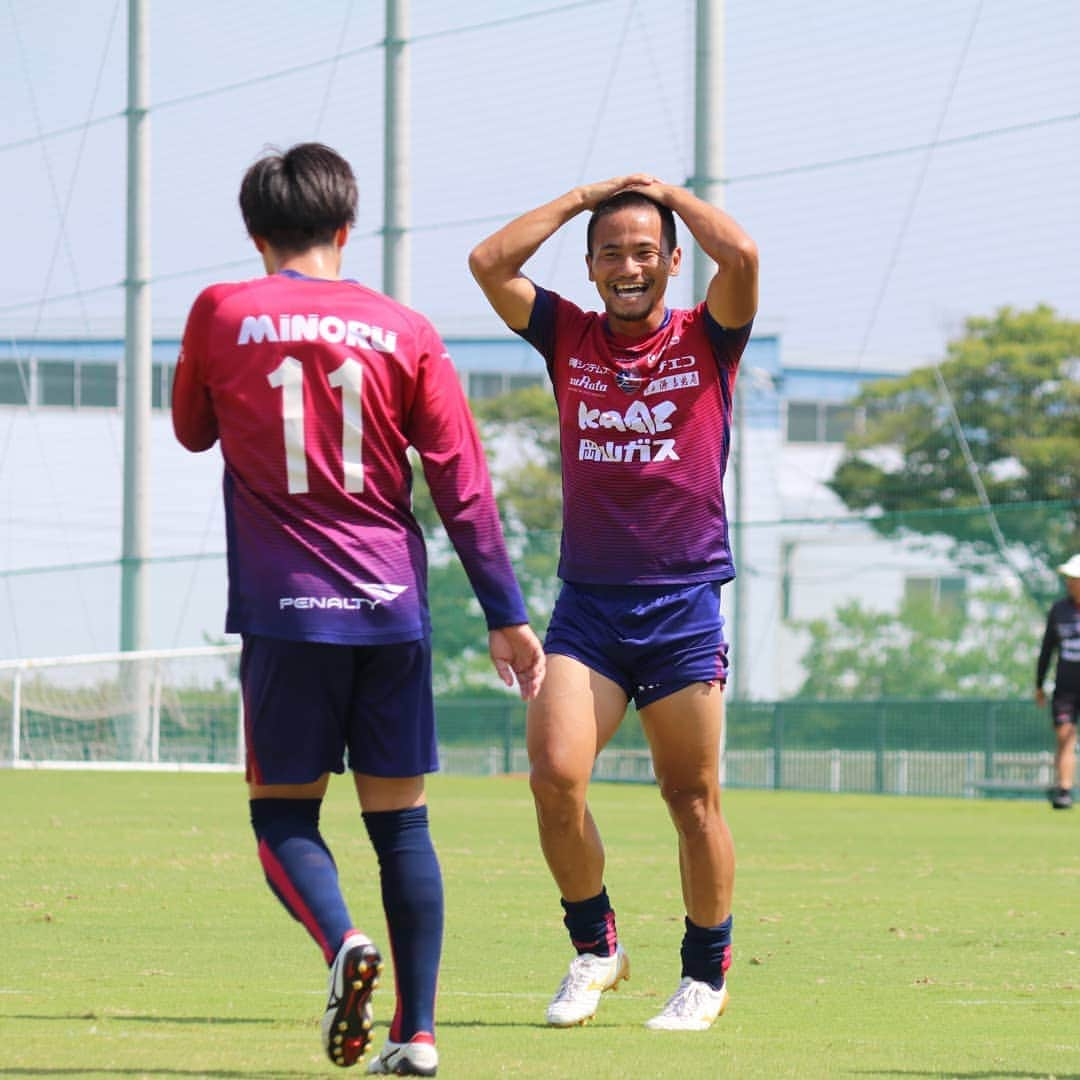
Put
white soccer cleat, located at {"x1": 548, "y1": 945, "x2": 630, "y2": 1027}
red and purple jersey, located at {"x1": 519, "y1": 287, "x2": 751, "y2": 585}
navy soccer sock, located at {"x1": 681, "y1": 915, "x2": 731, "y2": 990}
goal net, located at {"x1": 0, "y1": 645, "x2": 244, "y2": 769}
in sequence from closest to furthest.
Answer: white soccer cleat, located at {"x1": 548, "y1": 945, "x2": 630, "y2": 1027} → navy soccer sock, located at {"x1": 681, "y1": 915, "x2": 731, "y2": 990} → red and purple jersey, located at {"x1": 519, "y1": 287, "x2": 751, "y2": 585} → goal net, located at {"x1": 0, "y1": 645, "x2": 244, "y2": 769}

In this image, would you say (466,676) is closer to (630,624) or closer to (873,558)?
(873,558)

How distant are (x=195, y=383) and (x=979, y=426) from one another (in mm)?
21216

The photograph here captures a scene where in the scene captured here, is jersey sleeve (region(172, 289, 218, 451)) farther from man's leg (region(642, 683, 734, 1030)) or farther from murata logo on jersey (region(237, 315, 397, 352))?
man's leg (region(642, 683, 734, 1030))

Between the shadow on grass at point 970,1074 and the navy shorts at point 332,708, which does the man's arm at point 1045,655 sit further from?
the navy shorts at point 332,708

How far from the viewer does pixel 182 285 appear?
33031 mm

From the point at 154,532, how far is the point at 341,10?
24.7ft

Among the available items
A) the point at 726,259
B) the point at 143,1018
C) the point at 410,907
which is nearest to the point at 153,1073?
the point at 410,907

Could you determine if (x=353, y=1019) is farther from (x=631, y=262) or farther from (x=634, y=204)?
(x=634, y=204)

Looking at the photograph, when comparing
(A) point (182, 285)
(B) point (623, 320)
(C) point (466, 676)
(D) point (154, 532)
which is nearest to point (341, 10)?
(A) point (182, 285)

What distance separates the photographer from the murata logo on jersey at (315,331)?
4.72 m

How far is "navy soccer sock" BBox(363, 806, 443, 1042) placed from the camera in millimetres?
4801

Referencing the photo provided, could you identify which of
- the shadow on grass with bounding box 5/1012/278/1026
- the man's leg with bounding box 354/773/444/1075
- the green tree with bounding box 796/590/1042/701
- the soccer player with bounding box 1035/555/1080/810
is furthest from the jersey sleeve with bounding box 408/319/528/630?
the green tree with bounding box 796/590/1042/701

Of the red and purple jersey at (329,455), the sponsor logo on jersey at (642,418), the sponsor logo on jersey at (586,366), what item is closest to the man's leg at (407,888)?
the red and purple jersey at (329,455)

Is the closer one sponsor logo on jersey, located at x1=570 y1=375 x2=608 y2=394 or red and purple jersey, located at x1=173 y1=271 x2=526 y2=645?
red and purple jersey, located at x1=173 y1=271 x2=526 y2=645
